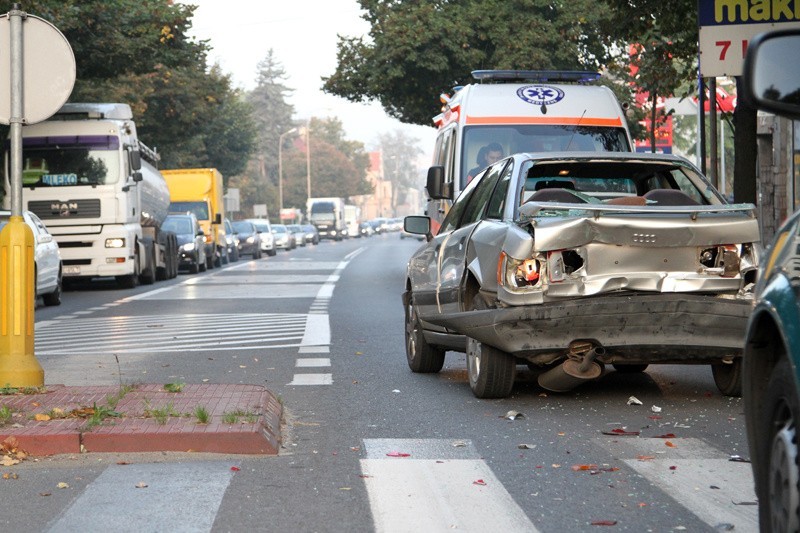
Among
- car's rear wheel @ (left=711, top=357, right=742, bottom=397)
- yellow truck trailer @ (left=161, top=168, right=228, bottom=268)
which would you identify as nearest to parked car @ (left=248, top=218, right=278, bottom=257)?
yellow truck trailer @ (left=161, top=168, right=228, bottom=268)

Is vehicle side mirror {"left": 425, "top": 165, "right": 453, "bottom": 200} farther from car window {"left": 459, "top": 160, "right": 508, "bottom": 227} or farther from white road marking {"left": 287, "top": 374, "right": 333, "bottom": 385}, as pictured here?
car window {"left": 459, "top": 160, "right": 508, "bottom": 227}

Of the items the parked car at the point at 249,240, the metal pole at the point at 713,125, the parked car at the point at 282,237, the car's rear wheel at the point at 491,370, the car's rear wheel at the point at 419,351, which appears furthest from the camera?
the parked car at the point at 282,237

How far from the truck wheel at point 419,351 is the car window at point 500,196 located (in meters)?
1.50

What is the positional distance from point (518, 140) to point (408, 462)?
441 inches

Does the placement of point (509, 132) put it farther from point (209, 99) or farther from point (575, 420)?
point (209, 99)

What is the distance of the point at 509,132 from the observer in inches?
705

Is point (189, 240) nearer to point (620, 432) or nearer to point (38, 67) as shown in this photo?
point (38, 67)

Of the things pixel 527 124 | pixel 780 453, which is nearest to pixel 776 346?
pixel 780 453

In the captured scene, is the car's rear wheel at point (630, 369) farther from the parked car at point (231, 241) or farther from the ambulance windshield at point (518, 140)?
the parked car at point (231, 241)

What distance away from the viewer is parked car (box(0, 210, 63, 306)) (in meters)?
21.2

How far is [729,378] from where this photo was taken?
9.45m

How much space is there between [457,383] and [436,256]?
987 mm

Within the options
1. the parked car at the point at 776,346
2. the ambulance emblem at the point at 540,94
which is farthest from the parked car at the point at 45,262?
the parked car at the point at 776,346

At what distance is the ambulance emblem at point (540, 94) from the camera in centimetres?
1800
